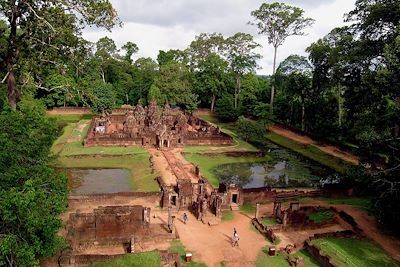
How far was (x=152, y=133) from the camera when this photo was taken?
153 ft

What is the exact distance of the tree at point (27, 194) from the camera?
13094 millimetres

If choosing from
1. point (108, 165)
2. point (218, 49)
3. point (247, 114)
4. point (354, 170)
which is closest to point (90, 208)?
point (108, 165)

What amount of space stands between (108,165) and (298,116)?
32.5 metres

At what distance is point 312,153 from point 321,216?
66.8 ft

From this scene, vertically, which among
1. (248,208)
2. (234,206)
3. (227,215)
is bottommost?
(227,215)

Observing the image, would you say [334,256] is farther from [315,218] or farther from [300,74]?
[300,74]

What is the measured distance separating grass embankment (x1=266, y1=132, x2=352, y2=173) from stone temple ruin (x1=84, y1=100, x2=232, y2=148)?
798cm

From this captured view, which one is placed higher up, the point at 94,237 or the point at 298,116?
the point at 298,116

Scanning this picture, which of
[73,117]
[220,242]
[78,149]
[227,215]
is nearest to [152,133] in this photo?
[78,149]

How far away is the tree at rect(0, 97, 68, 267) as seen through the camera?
1309 centimetres

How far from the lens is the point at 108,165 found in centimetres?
3778

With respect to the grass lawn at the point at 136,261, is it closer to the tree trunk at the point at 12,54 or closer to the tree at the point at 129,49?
the tree trunk at the point at 12,54

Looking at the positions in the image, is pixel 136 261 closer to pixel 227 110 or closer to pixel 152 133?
pixel 152 133

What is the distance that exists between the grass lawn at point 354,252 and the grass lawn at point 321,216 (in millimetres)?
2726
